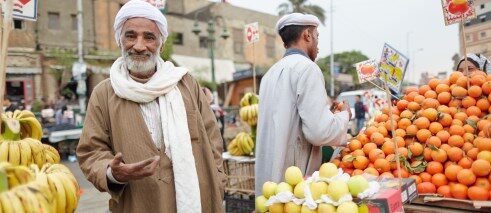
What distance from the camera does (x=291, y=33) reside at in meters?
2.83

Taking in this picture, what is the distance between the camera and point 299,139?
2.69 m

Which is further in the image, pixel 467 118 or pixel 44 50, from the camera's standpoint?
pixel 44 50

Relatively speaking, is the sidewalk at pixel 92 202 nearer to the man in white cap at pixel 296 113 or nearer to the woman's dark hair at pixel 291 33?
the man in white cap at pixel 296 113

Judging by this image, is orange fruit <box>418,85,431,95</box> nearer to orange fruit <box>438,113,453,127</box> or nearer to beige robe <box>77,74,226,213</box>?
orange fruit <box>438,113,453,127</box>

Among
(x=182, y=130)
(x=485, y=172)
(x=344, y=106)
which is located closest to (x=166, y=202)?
(x=182, y=130)

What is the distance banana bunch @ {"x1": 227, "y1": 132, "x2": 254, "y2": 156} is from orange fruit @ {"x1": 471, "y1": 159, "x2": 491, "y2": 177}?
116 inches

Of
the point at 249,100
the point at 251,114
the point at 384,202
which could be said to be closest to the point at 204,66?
the point at 249,100

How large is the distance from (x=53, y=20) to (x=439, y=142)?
24714 millimetres

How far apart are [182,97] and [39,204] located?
1.29 m

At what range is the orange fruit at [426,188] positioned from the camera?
2.48m

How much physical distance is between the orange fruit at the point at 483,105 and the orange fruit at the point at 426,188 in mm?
820

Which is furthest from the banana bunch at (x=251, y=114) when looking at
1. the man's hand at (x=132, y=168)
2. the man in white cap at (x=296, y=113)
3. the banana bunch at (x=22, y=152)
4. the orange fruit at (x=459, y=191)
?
the man's hand at (x=132, y=168)

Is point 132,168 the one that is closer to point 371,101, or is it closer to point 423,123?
point 423,123

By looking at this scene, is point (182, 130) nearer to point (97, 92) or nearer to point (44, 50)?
point (97, 92)
